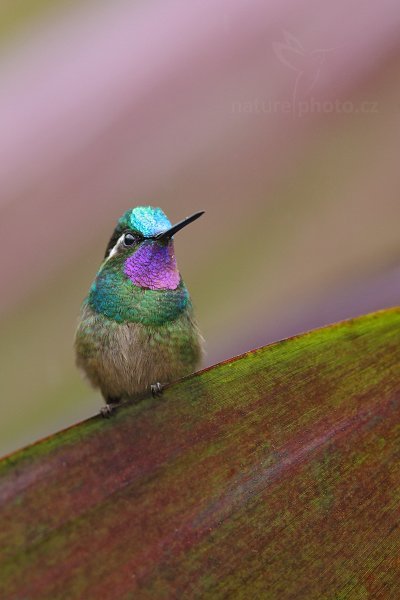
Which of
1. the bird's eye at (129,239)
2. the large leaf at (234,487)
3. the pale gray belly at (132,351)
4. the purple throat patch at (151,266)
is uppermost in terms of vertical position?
the bird's eye at (129,239)

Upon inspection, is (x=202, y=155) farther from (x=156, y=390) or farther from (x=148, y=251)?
(x=156, y=390)

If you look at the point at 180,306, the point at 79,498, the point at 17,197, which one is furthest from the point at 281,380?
the point at 17,197

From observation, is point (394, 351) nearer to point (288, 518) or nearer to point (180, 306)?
point (288, 518)

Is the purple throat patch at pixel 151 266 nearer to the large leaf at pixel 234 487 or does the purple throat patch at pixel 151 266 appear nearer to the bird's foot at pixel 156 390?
the bird's foot at pixel 156 390

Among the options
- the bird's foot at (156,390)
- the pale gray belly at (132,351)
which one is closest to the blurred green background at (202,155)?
the pale gray belly at (132,351)

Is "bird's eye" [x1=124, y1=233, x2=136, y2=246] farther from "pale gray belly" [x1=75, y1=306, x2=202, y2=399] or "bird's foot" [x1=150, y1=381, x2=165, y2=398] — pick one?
"bird's foot" [x1=150, y1=381, x2=165, y2=398]

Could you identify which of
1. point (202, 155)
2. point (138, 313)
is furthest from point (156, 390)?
point (202, 155)
